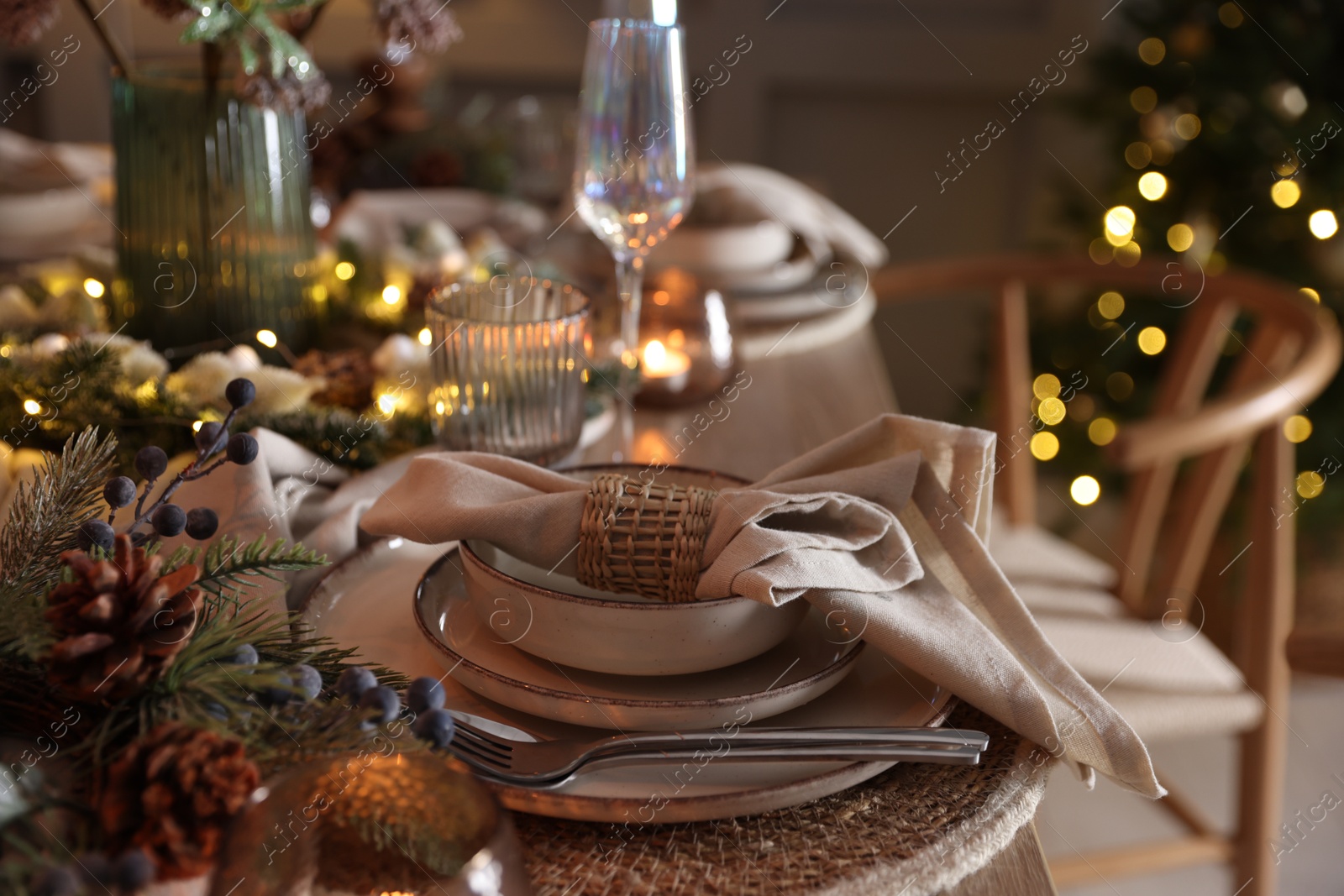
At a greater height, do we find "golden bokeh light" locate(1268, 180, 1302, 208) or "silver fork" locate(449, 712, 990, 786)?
"silver fork" locate(449, 712, 990, 786)

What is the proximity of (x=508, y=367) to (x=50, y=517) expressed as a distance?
0.28m

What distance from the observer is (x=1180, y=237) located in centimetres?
213

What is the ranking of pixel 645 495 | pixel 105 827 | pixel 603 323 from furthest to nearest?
pixel 603 323 < pixel 645 495 < pixel 105 827

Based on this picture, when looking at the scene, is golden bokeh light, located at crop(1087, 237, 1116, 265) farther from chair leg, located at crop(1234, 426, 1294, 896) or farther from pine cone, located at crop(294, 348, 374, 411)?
pine cone, located at crop(294, 348, 374, 411)

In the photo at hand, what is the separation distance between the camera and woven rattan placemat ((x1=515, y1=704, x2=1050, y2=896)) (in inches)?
16.7

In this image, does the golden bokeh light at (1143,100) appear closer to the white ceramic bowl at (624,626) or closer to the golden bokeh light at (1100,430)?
the golden bokeh light at (1100,430)

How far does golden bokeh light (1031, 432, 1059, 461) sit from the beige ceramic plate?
182 cm

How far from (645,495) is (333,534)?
0.76 ft

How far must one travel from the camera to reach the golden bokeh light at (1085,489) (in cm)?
220

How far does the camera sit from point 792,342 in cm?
112

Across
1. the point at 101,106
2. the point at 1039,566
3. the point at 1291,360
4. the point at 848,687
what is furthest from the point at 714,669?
the point at 101,106

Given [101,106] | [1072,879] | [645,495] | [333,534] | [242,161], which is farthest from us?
[101,106]

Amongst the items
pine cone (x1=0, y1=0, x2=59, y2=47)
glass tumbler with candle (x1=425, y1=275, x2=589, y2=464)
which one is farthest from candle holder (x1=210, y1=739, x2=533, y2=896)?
pine cone (x1=0, y1=0, x2=59, y2=47)

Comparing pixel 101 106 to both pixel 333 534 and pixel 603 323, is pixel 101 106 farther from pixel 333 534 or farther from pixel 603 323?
pixel 333 534
